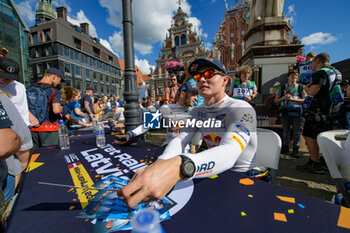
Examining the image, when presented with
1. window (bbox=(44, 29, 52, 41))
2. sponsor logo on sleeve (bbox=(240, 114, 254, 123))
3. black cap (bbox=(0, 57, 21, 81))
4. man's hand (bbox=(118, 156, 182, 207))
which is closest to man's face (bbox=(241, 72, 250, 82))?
sponsor logo on sleeve (bbox=(240, 114, 254, 123))

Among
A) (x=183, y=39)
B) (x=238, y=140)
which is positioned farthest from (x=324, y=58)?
(x=183, y=39)

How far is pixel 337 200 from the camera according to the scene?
4.37 ft

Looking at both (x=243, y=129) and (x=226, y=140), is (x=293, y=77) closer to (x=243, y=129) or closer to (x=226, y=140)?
(x=243, y=129)

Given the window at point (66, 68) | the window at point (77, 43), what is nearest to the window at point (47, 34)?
the window at point (77, 43)

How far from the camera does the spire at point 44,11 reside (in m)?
29.3

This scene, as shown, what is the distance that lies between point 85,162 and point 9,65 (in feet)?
5.06

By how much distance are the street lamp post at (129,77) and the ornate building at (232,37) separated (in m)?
25.9

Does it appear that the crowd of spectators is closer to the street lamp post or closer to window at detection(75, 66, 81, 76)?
the street lamp post

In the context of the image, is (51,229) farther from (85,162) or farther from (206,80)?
(206,80)

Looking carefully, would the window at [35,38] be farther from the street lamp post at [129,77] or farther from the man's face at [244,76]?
the man's face at [244,76]

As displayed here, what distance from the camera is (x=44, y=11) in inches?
1171

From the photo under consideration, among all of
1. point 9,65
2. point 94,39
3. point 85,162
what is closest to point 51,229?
point 85,162

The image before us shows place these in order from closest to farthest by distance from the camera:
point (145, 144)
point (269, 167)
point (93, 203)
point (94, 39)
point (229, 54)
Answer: point (93, 203) < point (269, 167) < point (145, 144) < point (229, 54) < point (94, 39)

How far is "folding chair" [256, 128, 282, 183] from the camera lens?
1.54 meters
